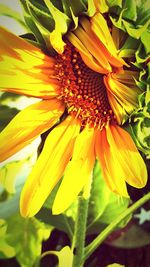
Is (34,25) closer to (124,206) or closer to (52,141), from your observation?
(52,141)

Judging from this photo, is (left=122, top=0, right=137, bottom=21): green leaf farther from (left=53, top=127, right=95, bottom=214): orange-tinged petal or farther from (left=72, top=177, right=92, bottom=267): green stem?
(left=72, top=177, right=92, bottom=267): green stem

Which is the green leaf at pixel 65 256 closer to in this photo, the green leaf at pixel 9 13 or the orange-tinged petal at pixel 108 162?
the orange-tinged petal at pixel 108 162

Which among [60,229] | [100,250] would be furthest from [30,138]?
[100,250]

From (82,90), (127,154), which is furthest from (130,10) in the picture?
(127,154)

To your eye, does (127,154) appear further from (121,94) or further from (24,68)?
(24,68)

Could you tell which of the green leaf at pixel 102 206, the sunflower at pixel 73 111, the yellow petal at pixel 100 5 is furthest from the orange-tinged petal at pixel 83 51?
the green leaf at pixel 102 206
